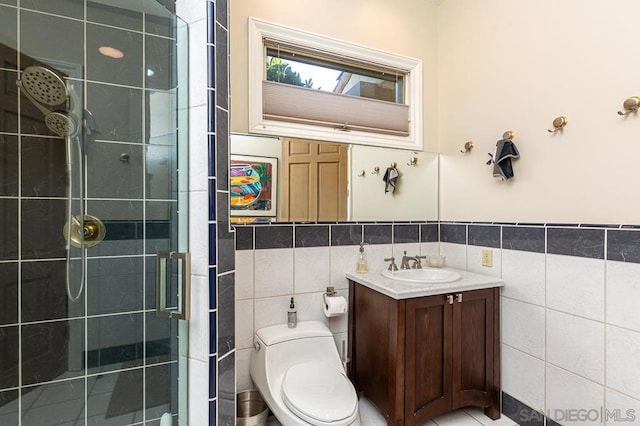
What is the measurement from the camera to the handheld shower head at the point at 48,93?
1.11 meters

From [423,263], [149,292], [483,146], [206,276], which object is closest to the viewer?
[206,276]

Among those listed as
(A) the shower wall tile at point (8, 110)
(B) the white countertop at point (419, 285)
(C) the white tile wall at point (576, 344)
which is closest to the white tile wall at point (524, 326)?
(C) the white tile wall at point (576, 344)

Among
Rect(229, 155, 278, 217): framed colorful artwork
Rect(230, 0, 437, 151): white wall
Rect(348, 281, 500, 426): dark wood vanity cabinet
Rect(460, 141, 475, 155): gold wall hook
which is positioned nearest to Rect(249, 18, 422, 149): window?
Rect(230, 0, 437, 151): white wall

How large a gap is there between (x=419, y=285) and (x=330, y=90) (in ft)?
4.55

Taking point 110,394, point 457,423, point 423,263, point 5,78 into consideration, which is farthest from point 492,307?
point 5,78

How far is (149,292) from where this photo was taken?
1.16 meters

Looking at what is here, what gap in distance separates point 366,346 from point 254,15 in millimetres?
2100

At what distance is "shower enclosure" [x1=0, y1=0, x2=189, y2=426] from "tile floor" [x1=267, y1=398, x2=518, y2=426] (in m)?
0.96

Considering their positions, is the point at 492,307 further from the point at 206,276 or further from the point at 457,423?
the point at 206,276

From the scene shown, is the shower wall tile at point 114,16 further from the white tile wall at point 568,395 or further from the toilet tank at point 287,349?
the white tile wall at point 568,395

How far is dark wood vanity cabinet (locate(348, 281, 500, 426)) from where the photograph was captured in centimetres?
153

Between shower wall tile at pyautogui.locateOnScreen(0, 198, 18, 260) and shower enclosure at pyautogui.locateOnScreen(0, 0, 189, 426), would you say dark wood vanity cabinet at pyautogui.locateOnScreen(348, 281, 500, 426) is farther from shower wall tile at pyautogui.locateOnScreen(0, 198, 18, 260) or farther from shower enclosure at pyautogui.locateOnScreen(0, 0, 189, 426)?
shower wall tile at pyautogui.locateOnScreen(0, 198, 18, 260)

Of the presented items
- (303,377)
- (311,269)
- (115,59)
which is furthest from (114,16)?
(303,377)

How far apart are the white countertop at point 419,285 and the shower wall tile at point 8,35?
180cm
